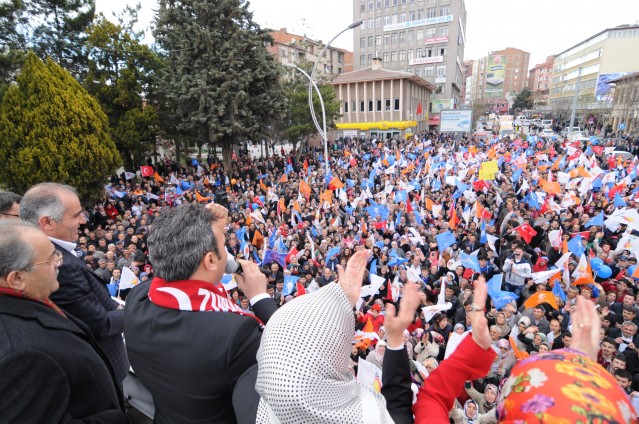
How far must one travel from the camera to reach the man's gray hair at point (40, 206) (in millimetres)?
2334

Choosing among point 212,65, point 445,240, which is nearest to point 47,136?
point 212,65

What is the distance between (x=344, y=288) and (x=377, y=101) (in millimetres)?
47448

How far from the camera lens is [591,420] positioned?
0.89 meters

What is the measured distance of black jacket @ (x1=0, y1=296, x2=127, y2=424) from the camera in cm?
125

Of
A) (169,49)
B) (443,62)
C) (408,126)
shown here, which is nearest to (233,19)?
(169,49)

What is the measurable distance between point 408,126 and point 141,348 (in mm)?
45559

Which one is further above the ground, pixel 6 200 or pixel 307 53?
pixel 307 53

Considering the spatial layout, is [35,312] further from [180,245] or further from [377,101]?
[377,101]

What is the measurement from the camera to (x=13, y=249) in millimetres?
1525

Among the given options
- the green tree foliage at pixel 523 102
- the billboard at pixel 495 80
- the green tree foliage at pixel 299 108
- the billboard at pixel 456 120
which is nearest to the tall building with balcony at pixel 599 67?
the green tree foliage at pixel 523 102

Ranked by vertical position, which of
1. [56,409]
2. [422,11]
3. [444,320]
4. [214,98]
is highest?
[422,11]

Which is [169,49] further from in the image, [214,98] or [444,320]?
[444,320]

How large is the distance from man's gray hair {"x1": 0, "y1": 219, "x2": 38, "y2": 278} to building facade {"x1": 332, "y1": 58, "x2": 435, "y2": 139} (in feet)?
143

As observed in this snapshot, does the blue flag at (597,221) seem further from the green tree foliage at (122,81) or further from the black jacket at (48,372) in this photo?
the green tree foliage at (122,81)
